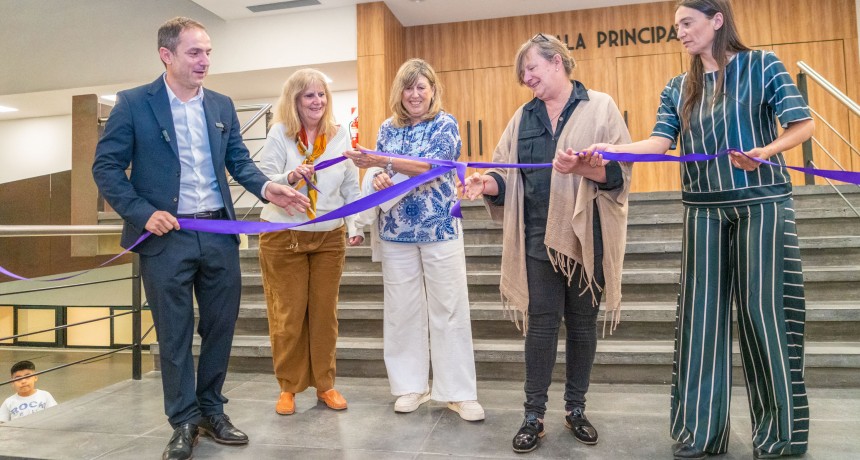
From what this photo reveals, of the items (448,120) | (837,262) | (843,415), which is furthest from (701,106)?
(837,262)

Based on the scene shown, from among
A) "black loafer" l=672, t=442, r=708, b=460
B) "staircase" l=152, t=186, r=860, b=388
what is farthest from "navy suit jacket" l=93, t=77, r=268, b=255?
"black loafer" l=672, t=442, r=708, b=460

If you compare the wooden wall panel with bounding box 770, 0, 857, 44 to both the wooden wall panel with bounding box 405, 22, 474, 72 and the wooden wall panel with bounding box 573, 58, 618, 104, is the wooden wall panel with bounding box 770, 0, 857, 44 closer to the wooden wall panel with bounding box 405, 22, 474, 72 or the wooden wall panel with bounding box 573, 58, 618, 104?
the wooden wall panel with bounding box 573, 58, 618, 104

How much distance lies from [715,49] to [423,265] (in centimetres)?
136

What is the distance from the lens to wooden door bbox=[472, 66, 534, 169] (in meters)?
6.89

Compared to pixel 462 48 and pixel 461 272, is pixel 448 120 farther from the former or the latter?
pixel 462 48

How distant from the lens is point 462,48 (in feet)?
23.0

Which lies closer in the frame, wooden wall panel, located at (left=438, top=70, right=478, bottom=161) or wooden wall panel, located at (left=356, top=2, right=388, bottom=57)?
wooden wall panel, located at (left=356, top=2, right=388, bottom=57)

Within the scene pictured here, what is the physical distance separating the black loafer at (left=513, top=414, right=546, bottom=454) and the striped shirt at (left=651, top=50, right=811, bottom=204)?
3.17 feet

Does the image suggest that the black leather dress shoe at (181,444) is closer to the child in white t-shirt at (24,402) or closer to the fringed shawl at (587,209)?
the fringed shawl at (587,209)

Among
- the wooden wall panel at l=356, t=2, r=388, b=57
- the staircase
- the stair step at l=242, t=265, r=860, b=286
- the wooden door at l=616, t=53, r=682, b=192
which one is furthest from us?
the wooden door at l=616, t=53, r=682, b=192

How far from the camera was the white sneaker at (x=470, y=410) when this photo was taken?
7.71ft

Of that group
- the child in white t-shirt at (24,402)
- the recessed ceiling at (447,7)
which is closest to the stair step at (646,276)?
the child in white t-shirt at (24,402)

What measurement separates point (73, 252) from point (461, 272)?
451 cm

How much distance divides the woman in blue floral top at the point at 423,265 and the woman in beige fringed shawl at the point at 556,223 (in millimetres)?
325
